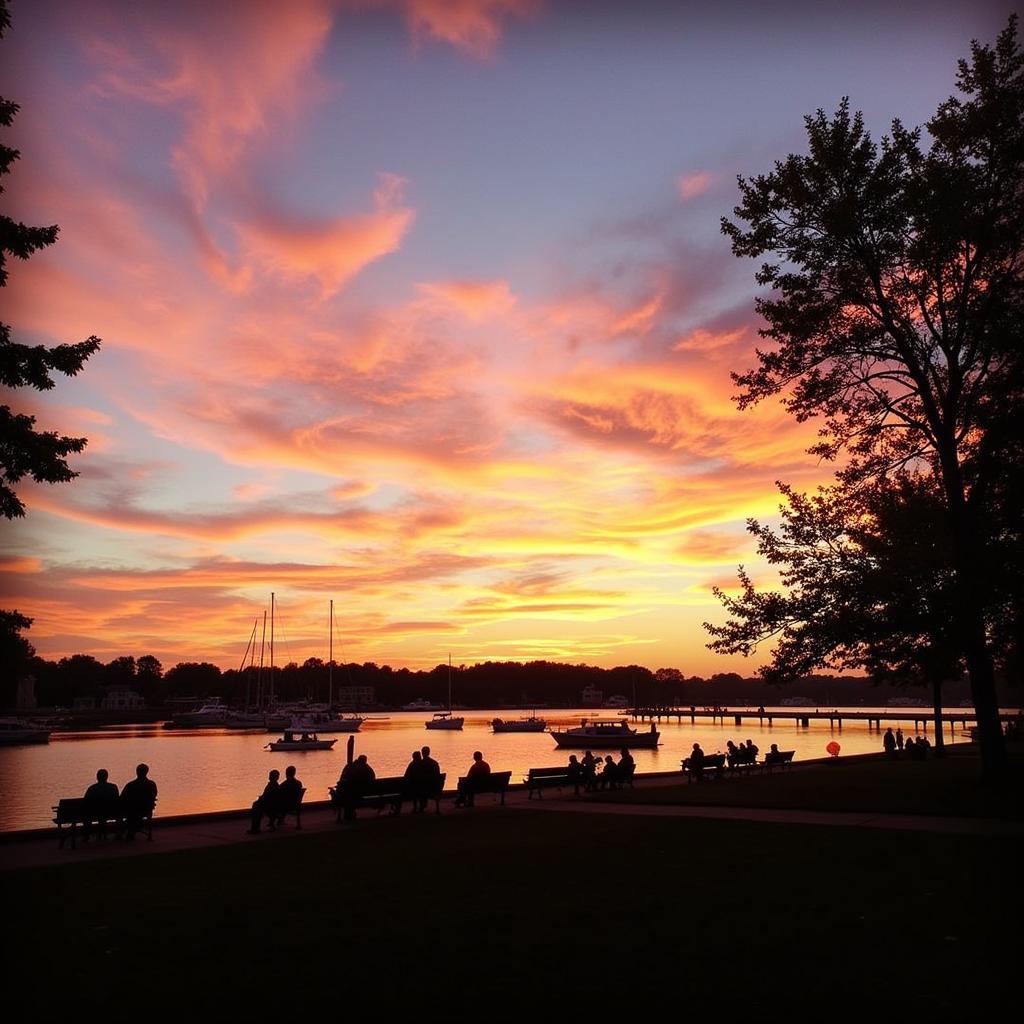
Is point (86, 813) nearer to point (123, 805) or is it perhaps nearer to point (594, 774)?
point (123, 805)

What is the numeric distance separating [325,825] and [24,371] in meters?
12.9

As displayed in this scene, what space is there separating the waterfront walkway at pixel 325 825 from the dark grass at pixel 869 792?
0.76 metres

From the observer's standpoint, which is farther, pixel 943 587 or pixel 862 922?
pixel 943 587

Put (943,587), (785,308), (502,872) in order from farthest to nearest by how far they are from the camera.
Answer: (785,308), (943,587), (502,872)

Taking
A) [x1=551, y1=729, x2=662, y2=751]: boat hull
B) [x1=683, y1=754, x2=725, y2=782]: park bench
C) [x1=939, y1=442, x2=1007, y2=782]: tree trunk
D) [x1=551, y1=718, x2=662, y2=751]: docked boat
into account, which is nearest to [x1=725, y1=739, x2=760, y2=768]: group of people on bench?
[x1=683, y1=754, x2=725, y2=782]: park bench

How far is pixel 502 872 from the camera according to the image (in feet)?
44.5

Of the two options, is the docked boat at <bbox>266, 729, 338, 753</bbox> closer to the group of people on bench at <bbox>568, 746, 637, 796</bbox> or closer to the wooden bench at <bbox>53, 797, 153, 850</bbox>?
the group of people on bench at <bbox>568, 746, 637, 796</bbox>

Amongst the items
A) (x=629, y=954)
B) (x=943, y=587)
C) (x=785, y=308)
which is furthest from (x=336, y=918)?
(x=785, y=308)

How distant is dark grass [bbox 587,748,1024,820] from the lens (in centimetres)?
2055

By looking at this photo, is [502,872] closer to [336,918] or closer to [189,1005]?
[336,918]

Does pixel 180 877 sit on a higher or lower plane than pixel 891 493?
lower

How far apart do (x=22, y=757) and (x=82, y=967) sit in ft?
338

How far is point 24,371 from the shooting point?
64.1 ft

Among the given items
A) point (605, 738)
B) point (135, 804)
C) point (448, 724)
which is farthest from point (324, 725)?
point (135, 804)
